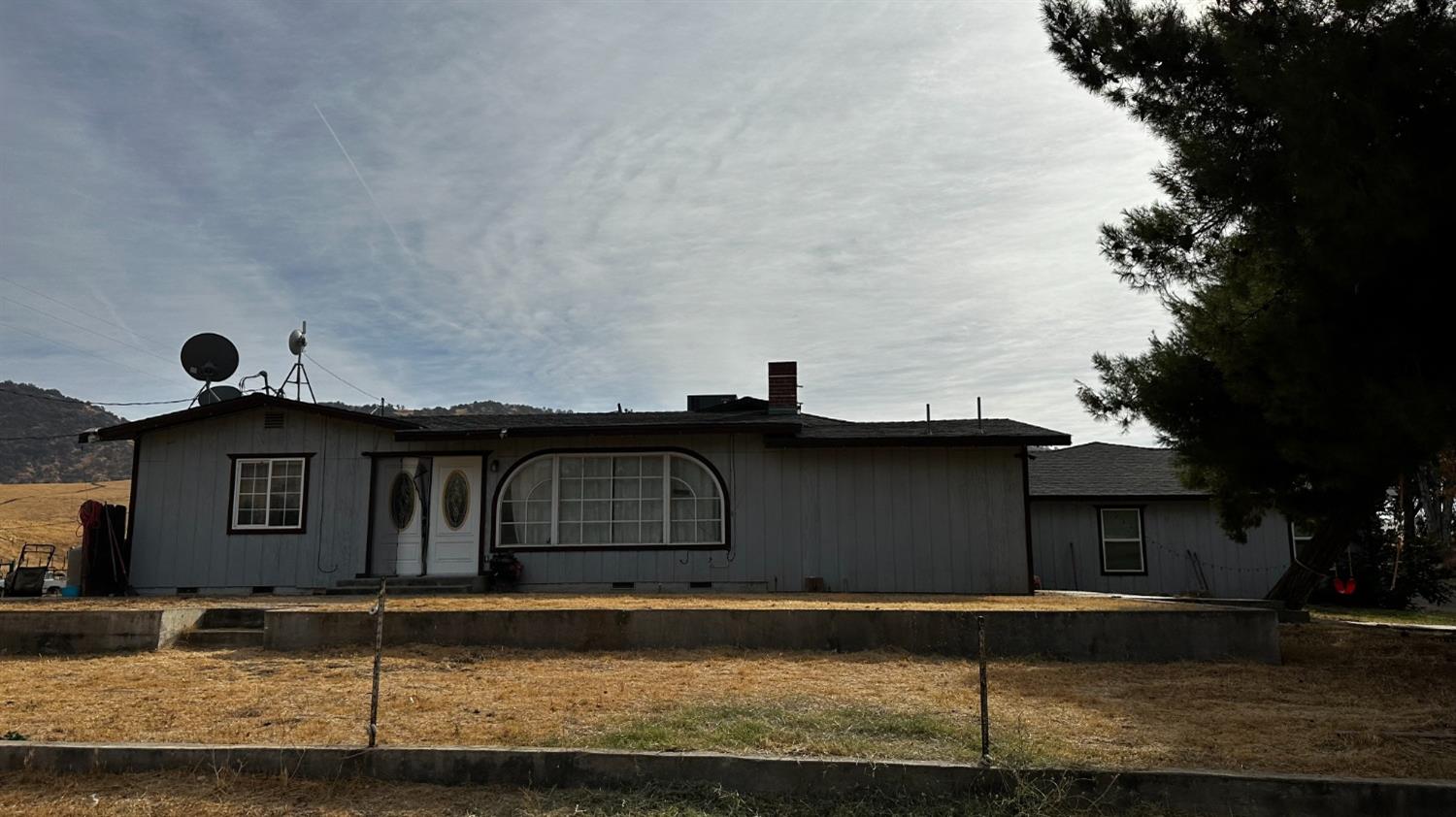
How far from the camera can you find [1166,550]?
20.1 metres

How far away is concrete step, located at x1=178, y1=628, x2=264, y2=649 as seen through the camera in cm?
1017

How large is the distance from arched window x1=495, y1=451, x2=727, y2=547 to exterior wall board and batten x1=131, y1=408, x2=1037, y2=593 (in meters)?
0.19

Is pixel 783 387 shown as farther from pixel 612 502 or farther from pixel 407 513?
pixel 407 513

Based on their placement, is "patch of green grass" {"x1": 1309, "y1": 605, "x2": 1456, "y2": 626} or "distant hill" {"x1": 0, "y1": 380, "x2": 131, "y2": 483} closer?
"patch of green grass" {"x1": 1309, "y1": 605, "x2": 1456, "y2": 626}

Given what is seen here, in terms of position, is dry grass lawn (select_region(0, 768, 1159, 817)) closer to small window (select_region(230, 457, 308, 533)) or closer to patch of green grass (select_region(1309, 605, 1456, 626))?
small window (select_region(230, 457, 308, 533))

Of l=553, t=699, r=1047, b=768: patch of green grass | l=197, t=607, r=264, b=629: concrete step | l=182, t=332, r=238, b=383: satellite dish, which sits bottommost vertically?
l=553, t=699, r=1047, b=768: patch of green grass

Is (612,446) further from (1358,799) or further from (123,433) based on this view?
(1358,799)

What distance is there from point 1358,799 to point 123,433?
53.4 ft

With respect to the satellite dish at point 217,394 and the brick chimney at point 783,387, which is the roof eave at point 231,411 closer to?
the satellite dish at point 217,394

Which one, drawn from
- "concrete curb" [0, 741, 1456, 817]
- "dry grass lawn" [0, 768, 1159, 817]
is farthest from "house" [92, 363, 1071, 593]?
"dry grass lawn" [0, 768, 1159, 817]

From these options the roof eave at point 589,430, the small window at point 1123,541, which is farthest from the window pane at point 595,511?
the small window at point 1123,541

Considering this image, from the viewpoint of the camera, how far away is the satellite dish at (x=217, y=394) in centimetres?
1769

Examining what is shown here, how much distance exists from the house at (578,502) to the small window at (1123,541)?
552 centimetres

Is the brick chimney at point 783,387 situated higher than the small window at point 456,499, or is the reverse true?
the brick chimney at point 783,387
